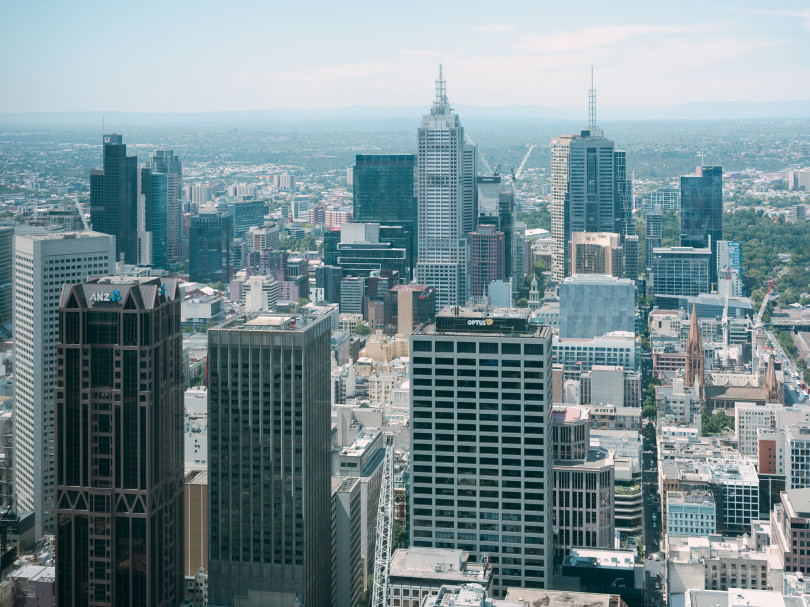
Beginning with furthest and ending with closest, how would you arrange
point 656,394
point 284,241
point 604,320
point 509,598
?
point 284,241 < point 604,320 < point 656,394 < point 509,598

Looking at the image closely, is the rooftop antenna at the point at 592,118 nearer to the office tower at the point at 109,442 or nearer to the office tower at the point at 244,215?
the office tower at the point at 244,215

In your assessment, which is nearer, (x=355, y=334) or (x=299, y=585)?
(x=299, y=585)

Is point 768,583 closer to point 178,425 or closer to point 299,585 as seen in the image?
point 299,585

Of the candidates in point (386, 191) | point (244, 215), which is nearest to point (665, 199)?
point (386, 191)

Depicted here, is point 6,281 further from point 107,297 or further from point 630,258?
point 630,258

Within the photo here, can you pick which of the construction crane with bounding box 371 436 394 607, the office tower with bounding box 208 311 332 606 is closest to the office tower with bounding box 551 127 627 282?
the construction crane with bounding box 371 436 394 607

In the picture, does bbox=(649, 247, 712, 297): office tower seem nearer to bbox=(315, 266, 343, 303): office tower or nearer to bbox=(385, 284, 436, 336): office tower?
bbox=(385, 284, 436, 336): office tower

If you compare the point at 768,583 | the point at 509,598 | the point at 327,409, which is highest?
the point at 327,409

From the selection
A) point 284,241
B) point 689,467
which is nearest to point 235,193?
point 284,241
